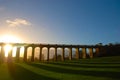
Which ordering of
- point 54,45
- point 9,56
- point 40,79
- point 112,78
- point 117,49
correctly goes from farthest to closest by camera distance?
point 54,45 → point 117,49 → point 9,56 → point 40,79 → point 112,78

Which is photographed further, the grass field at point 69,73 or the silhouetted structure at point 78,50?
the silhouetted structure at point 78,50

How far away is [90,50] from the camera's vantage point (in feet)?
232

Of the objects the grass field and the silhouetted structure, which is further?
the silhouetted structure

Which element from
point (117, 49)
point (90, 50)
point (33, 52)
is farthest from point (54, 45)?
point (117, 49)

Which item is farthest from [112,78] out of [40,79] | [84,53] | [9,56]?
[84,53]

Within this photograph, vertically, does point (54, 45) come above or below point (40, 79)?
above

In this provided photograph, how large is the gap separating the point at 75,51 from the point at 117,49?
47.5 ft

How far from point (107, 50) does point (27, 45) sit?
2466 cm

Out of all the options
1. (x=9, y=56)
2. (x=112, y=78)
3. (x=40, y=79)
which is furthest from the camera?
(x=9, y=56)

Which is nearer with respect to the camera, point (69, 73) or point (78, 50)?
point (69, 73)

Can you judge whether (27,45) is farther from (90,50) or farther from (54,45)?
(90,50)

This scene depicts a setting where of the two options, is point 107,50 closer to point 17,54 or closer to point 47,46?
point 47,46

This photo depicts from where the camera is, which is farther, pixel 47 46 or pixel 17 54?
pixel 47 46

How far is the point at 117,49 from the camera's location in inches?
2479
